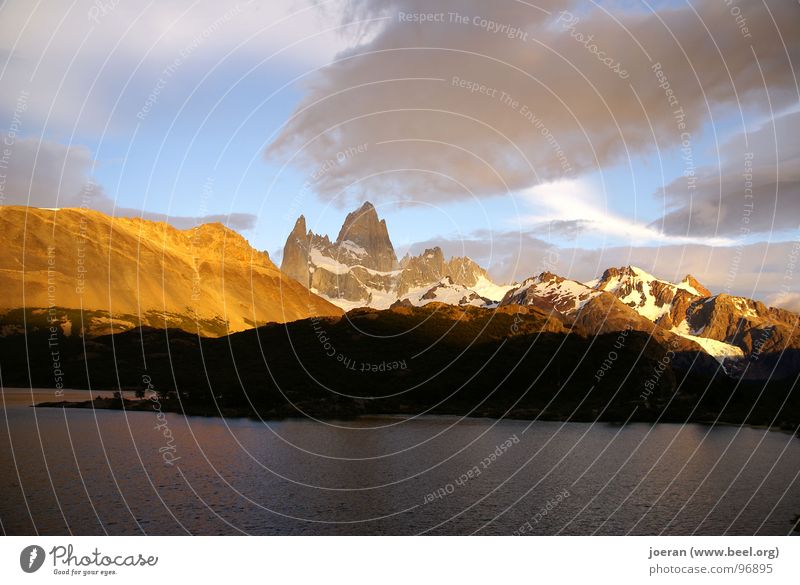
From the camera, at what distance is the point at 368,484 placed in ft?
325

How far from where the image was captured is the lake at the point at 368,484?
74.4 m

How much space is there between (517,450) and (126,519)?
3626 inches
